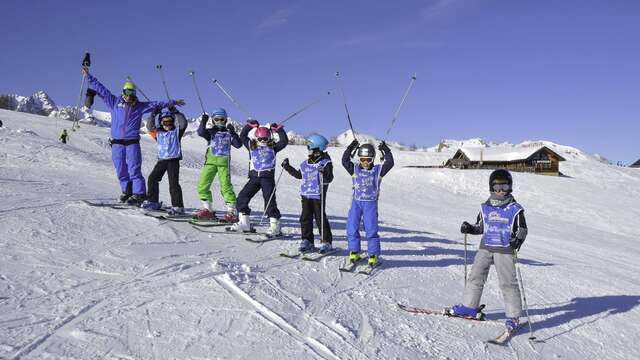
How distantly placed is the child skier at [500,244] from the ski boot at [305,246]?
112 inches

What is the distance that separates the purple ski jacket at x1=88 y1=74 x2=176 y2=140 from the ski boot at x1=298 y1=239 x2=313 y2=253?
410cm

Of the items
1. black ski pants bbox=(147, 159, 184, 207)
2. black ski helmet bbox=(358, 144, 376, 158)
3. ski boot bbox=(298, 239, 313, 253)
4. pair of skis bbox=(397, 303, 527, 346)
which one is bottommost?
pair of skis bbox=(397, 303, 527, 346)

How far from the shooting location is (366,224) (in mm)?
7434

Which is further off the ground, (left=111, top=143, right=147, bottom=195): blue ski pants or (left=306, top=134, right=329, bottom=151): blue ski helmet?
(left=306, top=134, right=329, bottom=151): blue ski helmet

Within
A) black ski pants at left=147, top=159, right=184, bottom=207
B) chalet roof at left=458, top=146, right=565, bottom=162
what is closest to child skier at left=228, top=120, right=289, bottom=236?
black ski pants at left=147, top=159, right=184, bottom=207

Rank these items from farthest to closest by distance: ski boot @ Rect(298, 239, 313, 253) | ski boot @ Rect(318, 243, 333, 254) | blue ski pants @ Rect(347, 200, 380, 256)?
ski boot @ Rect(318, 243, 333, 254), ski boot @ Rect(298, 239, 313, 253), blue ski pants @ Rect(347, 200, 380, 256)

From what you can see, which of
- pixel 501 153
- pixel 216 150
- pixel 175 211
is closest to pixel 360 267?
pixel 216 150

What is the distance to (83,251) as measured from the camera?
21.0ft

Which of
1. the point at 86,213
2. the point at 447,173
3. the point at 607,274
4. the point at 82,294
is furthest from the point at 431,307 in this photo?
the point at 447,173

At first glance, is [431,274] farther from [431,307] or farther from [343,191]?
[343,191]

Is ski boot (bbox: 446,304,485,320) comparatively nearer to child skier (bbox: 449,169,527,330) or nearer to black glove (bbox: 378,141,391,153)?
child skier (bbox: 449,169,527,330)

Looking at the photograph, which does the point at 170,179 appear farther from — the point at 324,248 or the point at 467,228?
the point at 467,228

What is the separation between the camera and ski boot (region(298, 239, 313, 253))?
7.88 m

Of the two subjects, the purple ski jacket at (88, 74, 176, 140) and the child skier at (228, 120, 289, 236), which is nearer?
the child skier at (228, 120, 289, 236)
